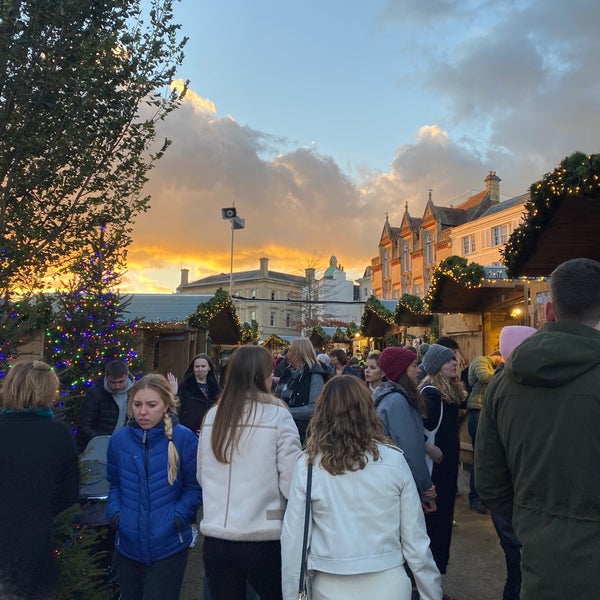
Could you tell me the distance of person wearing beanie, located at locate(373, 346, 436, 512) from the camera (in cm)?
371

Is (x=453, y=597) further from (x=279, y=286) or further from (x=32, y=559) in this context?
(x=279, y=286)

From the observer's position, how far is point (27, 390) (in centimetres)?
281

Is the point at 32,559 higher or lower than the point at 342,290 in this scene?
lower

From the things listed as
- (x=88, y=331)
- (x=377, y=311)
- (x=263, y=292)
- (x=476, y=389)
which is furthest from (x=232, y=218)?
(x=263, y=292)

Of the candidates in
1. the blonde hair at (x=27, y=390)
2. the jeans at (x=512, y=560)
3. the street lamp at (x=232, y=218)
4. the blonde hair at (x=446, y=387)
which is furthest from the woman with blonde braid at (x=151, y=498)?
the street lamp at (x=232, y=218)

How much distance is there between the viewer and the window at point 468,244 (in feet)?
127

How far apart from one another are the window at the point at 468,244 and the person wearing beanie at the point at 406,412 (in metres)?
36.4

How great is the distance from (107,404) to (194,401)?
4.95 ft

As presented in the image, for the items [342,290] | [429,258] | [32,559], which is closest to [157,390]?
[32,559]

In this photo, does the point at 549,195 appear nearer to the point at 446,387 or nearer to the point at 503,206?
the point at 446,387

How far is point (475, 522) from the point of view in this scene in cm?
634

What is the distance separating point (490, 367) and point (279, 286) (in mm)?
78357

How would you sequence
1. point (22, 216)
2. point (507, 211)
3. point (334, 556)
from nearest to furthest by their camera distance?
1. point (334, 556)
2. point (22, 216)
3. point (507, 211)

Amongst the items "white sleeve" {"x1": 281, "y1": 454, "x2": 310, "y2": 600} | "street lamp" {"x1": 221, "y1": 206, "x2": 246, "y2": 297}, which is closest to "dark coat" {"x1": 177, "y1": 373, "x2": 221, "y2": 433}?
"white sleeve" {"x1": 281, "y1": 454, "x2": 310, "y2": 600}
